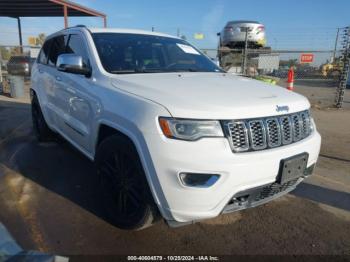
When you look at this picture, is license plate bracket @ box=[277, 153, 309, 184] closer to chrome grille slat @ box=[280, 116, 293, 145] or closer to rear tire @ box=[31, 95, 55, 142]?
chrome grille slat @ box=[280, 116, 293, 145]

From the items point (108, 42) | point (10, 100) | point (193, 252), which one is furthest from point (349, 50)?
point (10, 100)

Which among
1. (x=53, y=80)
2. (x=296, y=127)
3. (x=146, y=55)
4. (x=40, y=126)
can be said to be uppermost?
(x=146, y=55)

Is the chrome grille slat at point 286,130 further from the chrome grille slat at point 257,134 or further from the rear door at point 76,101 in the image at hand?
the rear door at point 76,101

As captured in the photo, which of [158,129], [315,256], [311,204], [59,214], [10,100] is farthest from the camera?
[10,100]

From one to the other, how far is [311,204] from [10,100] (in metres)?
11.0

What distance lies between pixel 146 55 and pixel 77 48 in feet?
2.84

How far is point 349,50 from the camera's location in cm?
1082

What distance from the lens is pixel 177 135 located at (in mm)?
2465

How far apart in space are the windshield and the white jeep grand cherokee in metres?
0.02

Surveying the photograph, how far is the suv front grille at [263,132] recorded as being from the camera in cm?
252

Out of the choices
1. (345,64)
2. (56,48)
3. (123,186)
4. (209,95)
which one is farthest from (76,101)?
(345,64)

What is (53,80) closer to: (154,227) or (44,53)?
(44,53)

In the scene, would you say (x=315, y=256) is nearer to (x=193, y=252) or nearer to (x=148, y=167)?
(x=193, y=252)

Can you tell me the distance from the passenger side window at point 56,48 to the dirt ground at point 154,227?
5.07 feet
